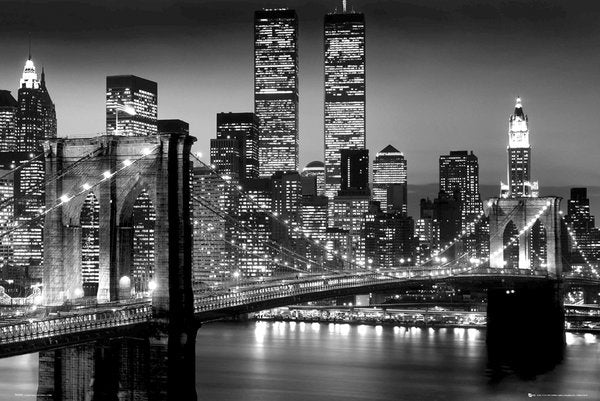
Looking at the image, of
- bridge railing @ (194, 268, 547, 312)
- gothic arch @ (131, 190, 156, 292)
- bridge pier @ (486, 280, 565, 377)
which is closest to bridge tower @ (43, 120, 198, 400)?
bridge railing @ (194, 268, 547, 312)

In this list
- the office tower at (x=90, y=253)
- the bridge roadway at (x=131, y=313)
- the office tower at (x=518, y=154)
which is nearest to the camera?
the bridge roadway at (x=131, y=313)

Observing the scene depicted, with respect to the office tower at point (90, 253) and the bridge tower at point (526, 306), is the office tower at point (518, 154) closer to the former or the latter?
the bridge tower at point (526, 306)

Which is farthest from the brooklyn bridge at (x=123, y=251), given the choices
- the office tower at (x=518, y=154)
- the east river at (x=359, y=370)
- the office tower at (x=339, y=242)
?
the office tower at (x=339, y=242)

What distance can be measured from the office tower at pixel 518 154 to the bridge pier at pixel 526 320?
48709 millimetres

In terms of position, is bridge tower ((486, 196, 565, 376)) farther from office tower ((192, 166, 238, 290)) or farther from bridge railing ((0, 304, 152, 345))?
bridge railing ((0, 304, 152, 345))

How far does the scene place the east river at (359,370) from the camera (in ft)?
196

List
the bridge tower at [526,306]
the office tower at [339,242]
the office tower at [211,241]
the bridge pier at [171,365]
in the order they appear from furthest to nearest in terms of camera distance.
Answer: the office tower at [339,242]
the office tower at [211,241]
the bridge tower at [526,306]
the bridge pier at [171,365]

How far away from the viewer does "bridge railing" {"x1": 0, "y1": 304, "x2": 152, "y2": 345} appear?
37.0m

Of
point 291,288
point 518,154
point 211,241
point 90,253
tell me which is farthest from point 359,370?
point 518,154

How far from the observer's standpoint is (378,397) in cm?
5900

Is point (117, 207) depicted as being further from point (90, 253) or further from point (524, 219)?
point (90, 253)

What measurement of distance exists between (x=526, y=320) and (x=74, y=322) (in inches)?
2055

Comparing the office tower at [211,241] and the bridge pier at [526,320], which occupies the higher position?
the office tower at [211,241]

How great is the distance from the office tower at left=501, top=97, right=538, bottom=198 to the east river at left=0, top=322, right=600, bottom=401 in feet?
158
